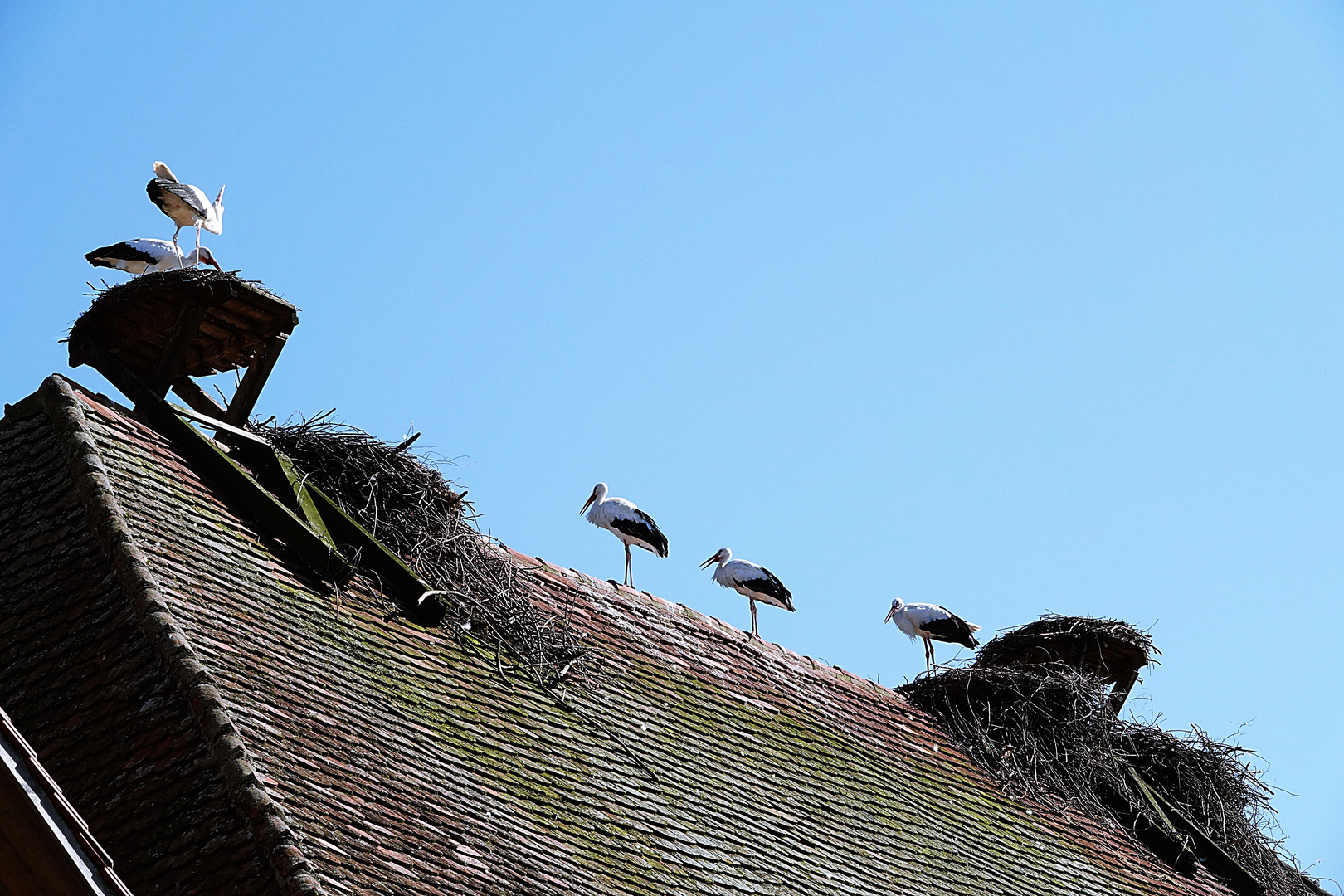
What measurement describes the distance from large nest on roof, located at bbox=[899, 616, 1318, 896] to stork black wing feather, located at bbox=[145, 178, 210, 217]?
7776 mm

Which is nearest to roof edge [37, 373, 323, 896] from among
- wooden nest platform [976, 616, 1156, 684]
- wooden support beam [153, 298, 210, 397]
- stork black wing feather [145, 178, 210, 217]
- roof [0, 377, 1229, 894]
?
roof [0, 377, 1229, 894]

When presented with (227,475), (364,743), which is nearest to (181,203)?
(227,475)

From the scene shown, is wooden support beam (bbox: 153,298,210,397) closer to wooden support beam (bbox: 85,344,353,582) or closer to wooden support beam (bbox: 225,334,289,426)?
wooden support beam (bbox: 85,344,353,582)

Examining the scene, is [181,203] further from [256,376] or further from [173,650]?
[173,650]

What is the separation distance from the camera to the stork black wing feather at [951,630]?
52.6 feet

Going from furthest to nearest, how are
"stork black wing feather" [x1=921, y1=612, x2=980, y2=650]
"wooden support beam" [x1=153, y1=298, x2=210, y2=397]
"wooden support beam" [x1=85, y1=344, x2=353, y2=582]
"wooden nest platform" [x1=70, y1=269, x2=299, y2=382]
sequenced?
"stork black wing feather" [x1=921, y1=612, x2=980, y2=650]
"wooden support beam" [x1=153, y1=298, x2=210, y2=397]
"wooden nest platform" [x1=70, y1=269, x2=299, y2=382]
"wooden support beam" [x1=85, y1=344, x2=353, y2=582]

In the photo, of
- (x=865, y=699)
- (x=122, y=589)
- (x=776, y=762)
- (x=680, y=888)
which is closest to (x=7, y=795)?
(x=122, y=589)

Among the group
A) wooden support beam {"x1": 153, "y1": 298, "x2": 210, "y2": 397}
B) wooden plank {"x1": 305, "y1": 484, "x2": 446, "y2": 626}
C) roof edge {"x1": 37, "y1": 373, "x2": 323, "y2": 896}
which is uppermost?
wooden support beam {"x1": 153, "y1": 298, "x2": 210, "y2": 397}

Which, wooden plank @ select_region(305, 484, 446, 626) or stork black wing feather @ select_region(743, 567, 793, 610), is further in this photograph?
stork black wing feather @ select_region(743, 567, 793, 610)

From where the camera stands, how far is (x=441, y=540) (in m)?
10.4

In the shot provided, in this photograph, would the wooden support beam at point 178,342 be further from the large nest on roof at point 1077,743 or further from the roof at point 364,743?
the large nest on roof at point 1077,743

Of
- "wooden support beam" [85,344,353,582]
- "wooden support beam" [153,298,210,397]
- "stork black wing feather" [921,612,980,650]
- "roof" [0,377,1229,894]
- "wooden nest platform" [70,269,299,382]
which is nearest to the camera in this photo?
"roof" [0,377,1229,894]

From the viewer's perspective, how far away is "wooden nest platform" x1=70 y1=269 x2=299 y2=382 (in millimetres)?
10141

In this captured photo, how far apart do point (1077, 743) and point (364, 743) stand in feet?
27.3
